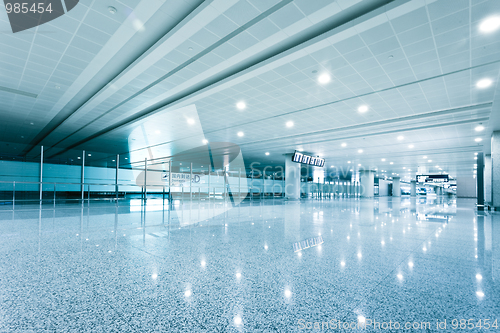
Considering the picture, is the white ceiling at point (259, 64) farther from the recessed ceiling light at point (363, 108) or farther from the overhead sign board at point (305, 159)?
the overhead sign board at point (305, 159)

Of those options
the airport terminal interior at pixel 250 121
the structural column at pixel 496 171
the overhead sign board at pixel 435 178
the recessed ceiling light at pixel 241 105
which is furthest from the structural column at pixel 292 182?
the overhead sign board at pixel 435 178

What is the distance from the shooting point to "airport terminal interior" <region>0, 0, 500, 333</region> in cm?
214

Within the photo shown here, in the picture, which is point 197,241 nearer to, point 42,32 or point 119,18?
point 119,18

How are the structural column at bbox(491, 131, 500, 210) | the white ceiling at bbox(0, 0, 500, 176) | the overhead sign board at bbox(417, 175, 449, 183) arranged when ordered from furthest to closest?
the overhead sign board at bbox(417, 175, 449, 183) → the structural column at bbox(491, 131, 500, 210) → the white ceiling at bbox(0, 0, 500, 176)

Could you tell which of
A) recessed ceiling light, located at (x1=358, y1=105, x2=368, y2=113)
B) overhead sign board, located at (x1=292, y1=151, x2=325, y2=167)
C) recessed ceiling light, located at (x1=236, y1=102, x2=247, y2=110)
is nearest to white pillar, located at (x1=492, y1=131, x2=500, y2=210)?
recessed ceiling light, located at (x1=358, y1=105, x2=368, y2=113)

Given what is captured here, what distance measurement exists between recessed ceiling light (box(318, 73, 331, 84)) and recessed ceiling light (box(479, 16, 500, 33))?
3749 millimetres

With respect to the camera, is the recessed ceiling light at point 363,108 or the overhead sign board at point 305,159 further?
the overhead sign board at point 305,159

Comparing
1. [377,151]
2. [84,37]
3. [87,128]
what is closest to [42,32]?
[84,37]

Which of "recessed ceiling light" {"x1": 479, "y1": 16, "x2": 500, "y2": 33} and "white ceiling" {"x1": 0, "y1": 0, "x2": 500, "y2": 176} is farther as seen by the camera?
"white ceiling" {"x1": 0, "y1": 0, "x2": 500, "y2": 176}

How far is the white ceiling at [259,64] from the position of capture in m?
5.52

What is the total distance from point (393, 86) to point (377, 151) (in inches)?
611

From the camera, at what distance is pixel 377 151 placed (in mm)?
22875

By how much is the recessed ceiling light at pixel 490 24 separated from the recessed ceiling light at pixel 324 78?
12.3 feet

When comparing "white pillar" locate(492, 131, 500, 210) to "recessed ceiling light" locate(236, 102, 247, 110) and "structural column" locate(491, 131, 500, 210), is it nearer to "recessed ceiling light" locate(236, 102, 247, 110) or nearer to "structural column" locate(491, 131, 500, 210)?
"structural column" locate(491, 131, 500, 210)
